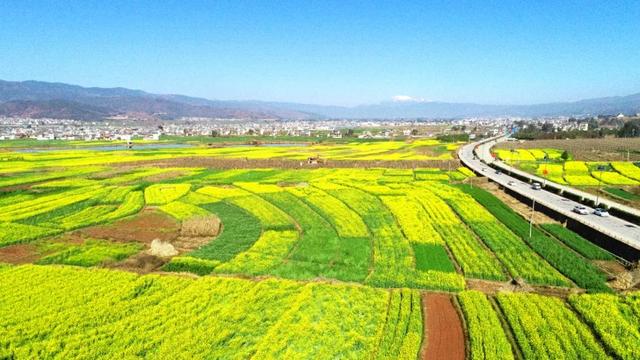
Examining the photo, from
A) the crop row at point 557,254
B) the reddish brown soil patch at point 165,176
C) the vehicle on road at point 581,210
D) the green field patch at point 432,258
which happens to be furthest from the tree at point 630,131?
the green field patch at point 432,258

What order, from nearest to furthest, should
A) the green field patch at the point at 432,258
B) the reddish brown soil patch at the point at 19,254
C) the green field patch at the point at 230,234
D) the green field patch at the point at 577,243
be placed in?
the green field patch at the point at 432,258 < the reddish brown soil patch at the point at 19,254 < the green field patch at the point at 577,243 < the green field patch at the point at 230,234

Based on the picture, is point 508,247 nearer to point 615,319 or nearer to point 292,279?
point 615,319

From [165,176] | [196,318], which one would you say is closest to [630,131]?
[165,176]

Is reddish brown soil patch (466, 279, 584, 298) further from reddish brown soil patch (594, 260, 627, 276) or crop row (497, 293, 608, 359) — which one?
reddish brown soil patch (594, 260, 627, 276)

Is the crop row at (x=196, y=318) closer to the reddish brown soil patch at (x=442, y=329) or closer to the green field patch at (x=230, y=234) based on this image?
the reddish brown soil patch at (x=442, y=329)

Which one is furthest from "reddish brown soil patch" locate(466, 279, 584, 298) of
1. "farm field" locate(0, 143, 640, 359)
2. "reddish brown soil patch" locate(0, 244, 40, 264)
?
"reddish brown soil patch" locate(0, 244, 40, 264)
